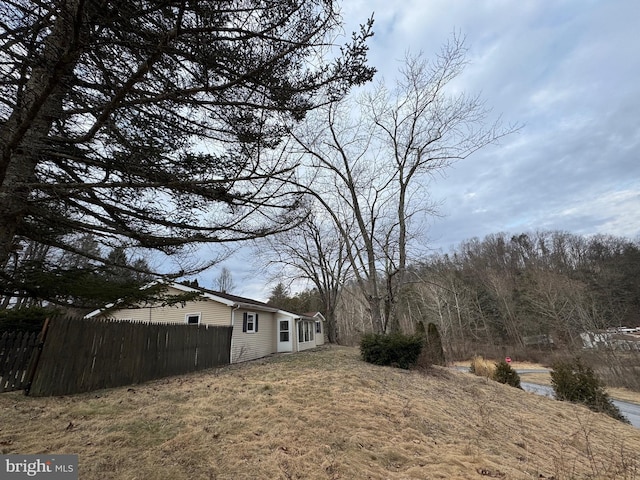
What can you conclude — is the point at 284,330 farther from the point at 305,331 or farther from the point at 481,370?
the point at 481,370

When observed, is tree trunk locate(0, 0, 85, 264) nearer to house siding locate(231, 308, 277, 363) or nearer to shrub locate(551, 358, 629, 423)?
house siding locate(231, 308, 277, 363)

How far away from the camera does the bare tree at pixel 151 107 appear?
2.19 m

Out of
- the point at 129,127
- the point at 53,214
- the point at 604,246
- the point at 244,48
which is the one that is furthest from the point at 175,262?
the point at 604,246

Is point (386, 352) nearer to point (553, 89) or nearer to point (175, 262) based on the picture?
point (175, 262)

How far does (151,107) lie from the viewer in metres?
3.20

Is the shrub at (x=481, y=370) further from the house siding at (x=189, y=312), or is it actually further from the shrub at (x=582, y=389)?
the house siding at (x=189, y=312)

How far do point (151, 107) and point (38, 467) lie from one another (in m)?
3.61

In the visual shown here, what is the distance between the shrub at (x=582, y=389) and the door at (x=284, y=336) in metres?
12.6

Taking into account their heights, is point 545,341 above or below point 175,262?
below

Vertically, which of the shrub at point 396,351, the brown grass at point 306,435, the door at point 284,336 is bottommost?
the brown grass at point 306,435

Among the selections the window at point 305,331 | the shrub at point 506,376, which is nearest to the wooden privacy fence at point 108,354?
the window at point 305,331

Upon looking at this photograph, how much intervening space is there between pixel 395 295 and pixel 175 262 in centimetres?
979

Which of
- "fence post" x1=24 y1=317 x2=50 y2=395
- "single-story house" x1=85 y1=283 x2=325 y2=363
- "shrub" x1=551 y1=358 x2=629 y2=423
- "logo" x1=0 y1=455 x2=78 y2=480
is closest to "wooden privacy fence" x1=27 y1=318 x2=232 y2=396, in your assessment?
"fence post" x1=24 y1=317 x2=50 y2=395

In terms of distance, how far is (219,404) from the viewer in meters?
4.91
